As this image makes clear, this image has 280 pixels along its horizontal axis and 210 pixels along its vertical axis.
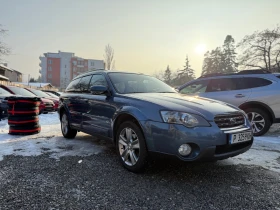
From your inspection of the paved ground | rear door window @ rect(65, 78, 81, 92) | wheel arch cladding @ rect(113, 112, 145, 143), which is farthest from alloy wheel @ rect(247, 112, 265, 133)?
rear door window @ rect(65, 78, 81, 92)

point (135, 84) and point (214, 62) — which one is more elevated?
point (214, 62)

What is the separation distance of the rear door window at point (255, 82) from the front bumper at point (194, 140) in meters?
3.83

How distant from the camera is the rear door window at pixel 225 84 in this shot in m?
6.28

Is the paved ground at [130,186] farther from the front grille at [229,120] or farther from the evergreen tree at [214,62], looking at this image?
the evergreen tree at [214,62]

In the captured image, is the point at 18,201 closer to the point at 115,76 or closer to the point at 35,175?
the point at 35,175

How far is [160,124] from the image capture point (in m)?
2.77

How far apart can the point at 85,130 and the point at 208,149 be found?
2737 mm

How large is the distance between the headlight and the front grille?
21 centimetres

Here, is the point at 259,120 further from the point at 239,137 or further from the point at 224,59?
the point at 224,59

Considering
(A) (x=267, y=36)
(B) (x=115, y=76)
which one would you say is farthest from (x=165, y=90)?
(A) (x=267, y=36)

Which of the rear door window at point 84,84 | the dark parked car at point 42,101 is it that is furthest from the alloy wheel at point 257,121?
the dark parked car at point 42,101

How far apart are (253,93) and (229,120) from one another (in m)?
3.62

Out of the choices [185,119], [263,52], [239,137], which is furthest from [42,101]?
[263,52]

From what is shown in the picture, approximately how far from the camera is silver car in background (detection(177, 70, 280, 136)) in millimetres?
5715
